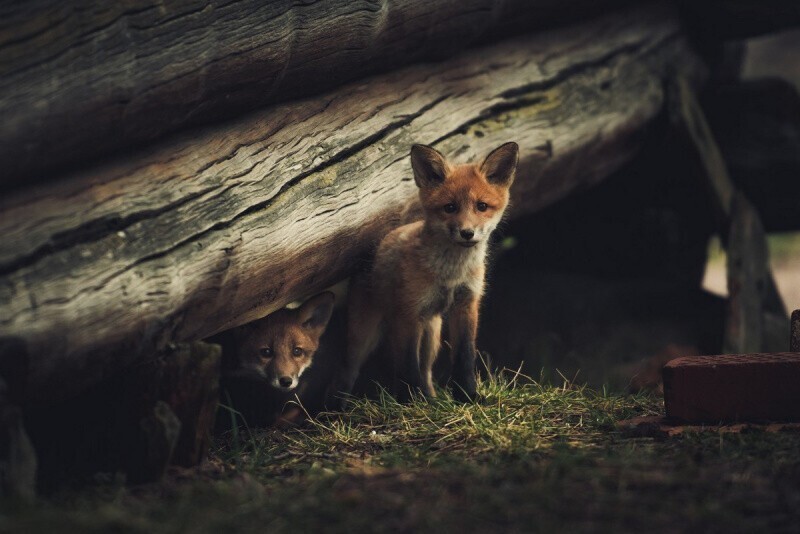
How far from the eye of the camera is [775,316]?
20.7 ft

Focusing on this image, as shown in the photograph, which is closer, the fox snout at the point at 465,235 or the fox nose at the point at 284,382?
the fox snout at the point at 465,235

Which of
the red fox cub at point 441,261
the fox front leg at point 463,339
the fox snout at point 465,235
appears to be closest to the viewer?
the fox snout at point 465,235

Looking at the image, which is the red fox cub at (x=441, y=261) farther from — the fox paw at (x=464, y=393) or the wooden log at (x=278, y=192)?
the wooden log at (x=278, y=192)

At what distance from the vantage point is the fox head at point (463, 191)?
406 centimetres

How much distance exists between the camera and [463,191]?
411 centimetres

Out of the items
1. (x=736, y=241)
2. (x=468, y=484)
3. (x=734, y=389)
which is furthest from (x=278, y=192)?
(x=736, y=241)

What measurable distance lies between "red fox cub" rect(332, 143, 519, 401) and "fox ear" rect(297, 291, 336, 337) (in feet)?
1.11

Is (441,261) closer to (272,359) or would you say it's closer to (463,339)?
(463,339)

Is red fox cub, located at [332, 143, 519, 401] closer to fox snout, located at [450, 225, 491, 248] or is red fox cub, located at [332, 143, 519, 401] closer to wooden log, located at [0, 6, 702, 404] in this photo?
fox snout, located at [450, 225, 491, 248]

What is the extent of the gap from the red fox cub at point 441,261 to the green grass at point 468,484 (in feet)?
1.55

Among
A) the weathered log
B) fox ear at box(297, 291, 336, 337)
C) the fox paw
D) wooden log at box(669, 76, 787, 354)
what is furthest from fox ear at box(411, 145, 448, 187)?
wooden log at box(669, 76, 787, 354)

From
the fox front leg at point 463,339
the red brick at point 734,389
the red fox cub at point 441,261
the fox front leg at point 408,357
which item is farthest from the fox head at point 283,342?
the red brick at point 734,389

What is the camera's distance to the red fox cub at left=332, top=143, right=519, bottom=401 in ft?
13.5

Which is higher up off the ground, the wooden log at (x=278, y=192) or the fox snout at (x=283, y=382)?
the wooden log at (x=278, y=192)
